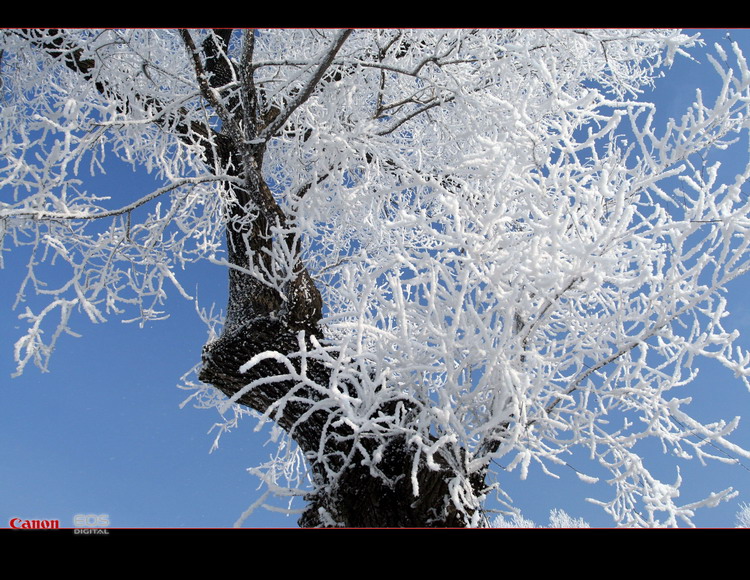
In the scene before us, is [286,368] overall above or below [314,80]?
below

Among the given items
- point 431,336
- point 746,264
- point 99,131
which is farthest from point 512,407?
point 99,131

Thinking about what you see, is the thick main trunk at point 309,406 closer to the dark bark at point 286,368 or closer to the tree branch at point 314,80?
the dark bark at point 286,368

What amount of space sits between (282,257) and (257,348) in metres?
0.69

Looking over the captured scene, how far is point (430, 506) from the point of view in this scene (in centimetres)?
267

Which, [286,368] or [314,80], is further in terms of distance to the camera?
[286,368]

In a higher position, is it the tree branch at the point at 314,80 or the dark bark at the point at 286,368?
the tree branch at the point at 314,80

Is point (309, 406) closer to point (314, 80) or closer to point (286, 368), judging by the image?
point (286, 368)

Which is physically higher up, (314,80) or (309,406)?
(314,80)

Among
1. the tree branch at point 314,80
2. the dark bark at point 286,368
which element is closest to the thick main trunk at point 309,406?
the dark bark at point 286,368

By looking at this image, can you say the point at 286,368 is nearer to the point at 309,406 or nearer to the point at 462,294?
the point at 309,406

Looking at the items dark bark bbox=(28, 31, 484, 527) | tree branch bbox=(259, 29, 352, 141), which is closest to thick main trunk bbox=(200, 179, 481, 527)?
dark bark bbox=(28, 31, 484, 527)

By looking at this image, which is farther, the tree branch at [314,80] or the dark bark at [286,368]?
the tree branch at [314,80]

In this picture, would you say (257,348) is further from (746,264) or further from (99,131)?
(746,264)

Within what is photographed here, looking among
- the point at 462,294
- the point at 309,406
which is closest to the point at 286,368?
the point at 309,406
